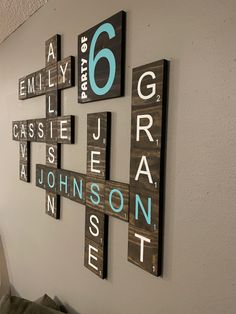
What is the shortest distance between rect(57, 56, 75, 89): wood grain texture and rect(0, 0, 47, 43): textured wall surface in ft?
1.47

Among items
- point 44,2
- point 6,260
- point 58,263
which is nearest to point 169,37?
point 44,2

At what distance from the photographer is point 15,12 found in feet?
5.13

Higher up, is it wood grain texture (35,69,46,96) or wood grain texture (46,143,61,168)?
wood grain texture (35,69,46,96)

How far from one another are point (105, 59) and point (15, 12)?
0.95 meters

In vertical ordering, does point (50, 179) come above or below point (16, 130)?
below

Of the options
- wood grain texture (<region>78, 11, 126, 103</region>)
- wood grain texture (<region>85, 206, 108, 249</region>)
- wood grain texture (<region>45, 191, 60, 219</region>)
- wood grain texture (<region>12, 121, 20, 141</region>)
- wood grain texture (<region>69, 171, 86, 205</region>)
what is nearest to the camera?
wood grain texture (<region>78, 11, 126, 103</region>)

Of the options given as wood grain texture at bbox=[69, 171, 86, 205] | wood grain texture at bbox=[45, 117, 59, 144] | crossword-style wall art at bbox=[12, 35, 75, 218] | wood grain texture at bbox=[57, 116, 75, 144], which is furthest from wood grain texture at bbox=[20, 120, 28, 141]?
wood grain texture at bbox=[69, 171, 86, 205]

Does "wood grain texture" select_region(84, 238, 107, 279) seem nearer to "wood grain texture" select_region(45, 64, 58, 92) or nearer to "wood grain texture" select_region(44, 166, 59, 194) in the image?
"wood grain texture" select_region(44, 166, 59, 194)

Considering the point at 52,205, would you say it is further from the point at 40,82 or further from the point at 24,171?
the point at 40,82

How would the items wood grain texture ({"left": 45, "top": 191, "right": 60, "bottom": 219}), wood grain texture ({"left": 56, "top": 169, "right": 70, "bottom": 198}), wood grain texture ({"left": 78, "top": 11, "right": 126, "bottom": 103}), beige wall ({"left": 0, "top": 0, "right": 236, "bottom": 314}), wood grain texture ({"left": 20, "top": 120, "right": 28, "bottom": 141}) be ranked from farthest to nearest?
wood grain texture ({"left": 20, "top": 120, "right": 28, "bottom": 141}) < wood grain texture ({"left": 45, "top": 191, "right": 60, "bottom": 219}) < wood grain texture ({"left": 56, "top": 169, "right": 70, "bottom": 198}) < wood grain texture ({"left": 78, "top": 11, "right": 126, "bottom": 103}) < beige wall ({"left": 0, "top": 0, "right": 236, "bottom": 314})

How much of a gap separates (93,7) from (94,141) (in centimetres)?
58

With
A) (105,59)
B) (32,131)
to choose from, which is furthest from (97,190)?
(32,131)

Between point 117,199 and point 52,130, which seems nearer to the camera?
point 117,199

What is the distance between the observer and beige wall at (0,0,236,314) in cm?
66
